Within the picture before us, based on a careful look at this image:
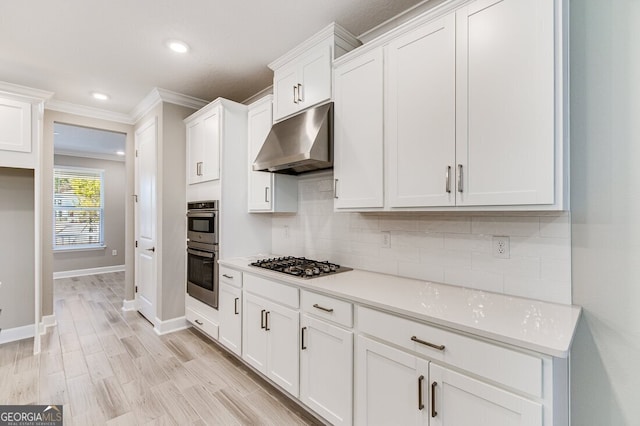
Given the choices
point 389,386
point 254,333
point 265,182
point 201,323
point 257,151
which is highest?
point 257,151

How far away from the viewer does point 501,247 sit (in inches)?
65.0

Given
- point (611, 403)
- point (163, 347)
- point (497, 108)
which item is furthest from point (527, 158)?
point (163, 347)

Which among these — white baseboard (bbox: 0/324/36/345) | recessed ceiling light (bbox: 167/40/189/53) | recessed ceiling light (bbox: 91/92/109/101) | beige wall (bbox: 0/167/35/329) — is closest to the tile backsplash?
recessed ceiling light (bbox: 167/40/189/53)

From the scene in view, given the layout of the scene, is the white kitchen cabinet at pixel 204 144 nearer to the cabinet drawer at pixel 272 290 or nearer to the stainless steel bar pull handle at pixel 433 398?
the cabinet drawer at pixel 272 290

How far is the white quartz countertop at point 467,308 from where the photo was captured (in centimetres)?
110

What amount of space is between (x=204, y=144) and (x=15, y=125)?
5.64 ft

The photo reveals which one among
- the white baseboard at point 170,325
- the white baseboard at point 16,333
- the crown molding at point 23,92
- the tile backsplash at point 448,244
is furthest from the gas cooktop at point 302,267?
the white baseboard at point 16,333

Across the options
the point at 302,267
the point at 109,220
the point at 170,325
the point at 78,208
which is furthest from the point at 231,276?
the point at 78,208

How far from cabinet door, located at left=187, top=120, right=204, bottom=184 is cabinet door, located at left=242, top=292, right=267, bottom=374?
161 cm

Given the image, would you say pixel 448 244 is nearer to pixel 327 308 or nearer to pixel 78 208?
pixel 327 308

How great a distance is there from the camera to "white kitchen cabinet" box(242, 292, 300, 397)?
6.65 ft

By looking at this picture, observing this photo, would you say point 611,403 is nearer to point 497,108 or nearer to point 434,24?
point 497,108

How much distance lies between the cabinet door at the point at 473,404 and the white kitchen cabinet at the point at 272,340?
961mm

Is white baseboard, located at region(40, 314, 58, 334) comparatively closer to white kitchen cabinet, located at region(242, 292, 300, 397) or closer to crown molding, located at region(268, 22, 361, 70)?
white kitchen cabinet, located at region(242, 292, 300, 397)
